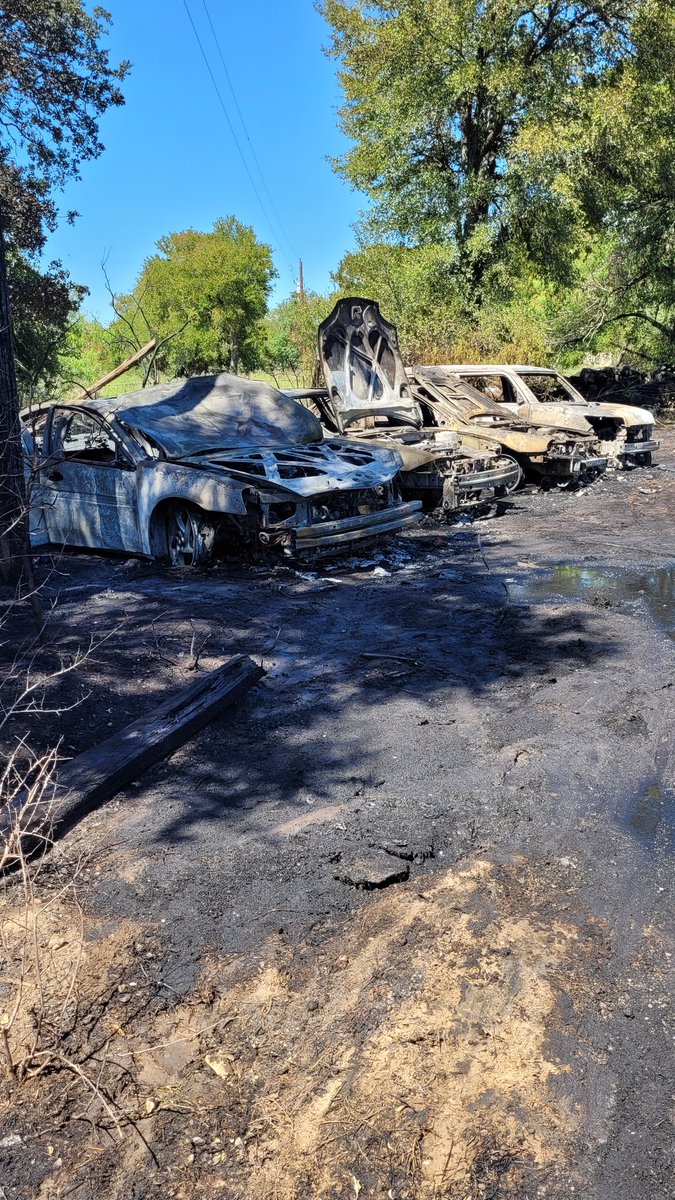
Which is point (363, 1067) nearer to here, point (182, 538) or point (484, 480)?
point (182, 538)

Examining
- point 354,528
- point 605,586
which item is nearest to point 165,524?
point 354,528

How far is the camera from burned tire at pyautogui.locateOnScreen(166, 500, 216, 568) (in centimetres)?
771

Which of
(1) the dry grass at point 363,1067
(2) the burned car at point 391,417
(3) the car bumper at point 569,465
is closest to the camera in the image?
(1) the dry grass at point 363,1067

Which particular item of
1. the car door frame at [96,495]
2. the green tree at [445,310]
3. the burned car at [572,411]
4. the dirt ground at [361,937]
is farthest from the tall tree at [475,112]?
the dirt ground at [361,937]

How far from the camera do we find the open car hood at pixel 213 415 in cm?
821

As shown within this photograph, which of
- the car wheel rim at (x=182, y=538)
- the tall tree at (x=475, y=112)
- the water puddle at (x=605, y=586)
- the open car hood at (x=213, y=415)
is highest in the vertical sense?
the tall tree at (x=475, y=112)

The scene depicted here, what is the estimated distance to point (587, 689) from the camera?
5.09 meters

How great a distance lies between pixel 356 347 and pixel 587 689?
7.79m

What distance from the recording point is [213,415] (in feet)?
29.1

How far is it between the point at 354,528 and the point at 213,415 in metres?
2.20

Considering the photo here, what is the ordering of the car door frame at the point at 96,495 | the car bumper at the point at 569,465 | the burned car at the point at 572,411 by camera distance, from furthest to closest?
the burned car at the point at 572,411 < the car bumper at the point at 569,465 < the car door frame at the point at 96,495

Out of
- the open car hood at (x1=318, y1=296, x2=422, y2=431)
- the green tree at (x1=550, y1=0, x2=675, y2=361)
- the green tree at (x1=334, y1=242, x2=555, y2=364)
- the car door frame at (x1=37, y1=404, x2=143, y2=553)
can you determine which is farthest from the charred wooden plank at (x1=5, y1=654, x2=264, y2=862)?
the green tree at (x1=550, y1=0, x2=675, y2=361)

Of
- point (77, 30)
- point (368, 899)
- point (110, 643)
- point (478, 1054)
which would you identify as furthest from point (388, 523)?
point (77, 30)

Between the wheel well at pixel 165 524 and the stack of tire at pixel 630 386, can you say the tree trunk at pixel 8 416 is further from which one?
the stack of tire at pixel 630 386
